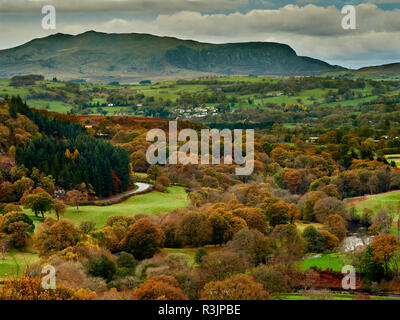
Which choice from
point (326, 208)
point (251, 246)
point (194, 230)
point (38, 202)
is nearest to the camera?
point (251, 246)

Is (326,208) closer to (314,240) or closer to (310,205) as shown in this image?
(310,205)

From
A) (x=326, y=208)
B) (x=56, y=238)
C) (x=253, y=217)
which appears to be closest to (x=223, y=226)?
(x=253, y=217)

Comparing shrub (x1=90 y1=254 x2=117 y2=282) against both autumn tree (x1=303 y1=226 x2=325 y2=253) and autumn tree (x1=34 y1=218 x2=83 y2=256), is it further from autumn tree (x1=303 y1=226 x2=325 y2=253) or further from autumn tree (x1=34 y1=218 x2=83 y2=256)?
autumn tree (x1=303 y1=226 x2=325 y2=253)

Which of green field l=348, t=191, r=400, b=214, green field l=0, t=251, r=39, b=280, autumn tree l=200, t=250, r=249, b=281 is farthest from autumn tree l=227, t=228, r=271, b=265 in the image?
green field l=348, t=191, r=400, b=214

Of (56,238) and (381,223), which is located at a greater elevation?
(56,238)

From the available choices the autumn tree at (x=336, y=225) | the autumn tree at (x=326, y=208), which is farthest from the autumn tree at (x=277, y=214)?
the autumn tree at (x=326, y=208)
